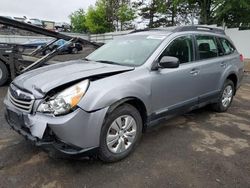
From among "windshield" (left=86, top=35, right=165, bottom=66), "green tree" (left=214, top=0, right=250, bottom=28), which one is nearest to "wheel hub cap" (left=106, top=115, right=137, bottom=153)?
"windshield" (left=86, top=35, right=165, bottom=66)

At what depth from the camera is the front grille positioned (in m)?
3.14

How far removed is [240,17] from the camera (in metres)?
20.2

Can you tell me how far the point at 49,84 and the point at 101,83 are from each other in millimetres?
586

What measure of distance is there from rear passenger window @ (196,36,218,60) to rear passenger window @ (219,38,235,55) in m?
0.34

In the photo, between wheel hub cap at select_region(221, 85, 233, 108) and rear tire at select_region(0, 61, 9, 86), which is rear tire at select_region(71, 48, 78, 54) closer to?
rear tire at select_region(0, 61, 9, 86)

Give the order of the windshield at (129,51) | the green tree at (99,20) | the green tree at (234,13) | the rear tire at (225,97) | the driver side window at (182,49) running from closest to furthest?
the windshield at (129,51) < the driver side window at (182,49) < the rear tire at (225,97) < the green tree at (234,13) < the green tree at (99,20)

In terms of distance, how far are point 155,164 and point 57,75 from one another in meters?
1.64

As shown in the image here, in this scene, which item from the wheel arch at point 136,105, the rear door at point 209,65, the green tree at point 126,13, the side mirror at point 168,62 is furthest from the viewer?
the green tree at point 126,13

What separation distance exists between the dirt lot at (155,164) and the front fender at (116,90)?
2.47ft

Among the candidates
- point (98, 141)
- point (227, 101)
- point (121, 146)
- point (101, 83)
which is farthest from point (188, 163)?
point (227, 101)

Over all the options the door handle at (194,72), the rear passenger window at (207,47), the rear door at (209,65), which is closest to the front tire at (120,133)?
the door handle at (194,72)

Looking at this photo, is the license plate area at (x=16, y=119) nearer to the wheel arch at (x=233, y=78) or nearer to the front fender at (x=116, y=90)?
the front fender at (x=116, y=90)

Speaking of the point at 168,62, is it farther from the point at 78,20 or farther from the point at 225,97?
the point at 78,20

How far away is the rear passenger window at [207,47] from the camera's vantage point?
4898 mm
